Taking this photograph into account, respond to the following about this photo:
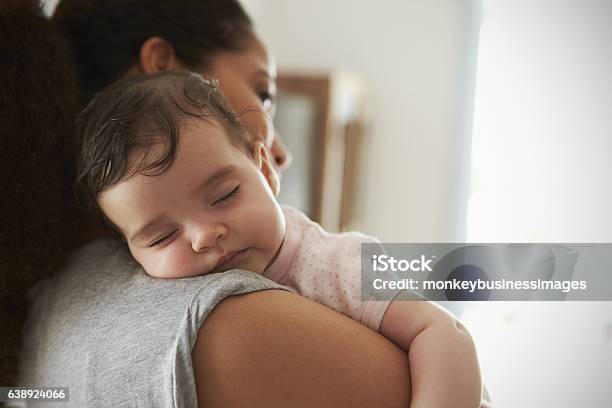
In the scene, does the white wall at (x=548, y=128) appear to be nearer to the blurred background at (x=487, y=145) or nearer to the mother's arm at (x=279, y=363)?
the blurred background at (x=487, y=145)

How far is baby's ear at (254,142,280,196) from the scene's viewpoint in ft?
2.58

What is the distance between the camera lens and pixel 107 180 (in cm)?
69

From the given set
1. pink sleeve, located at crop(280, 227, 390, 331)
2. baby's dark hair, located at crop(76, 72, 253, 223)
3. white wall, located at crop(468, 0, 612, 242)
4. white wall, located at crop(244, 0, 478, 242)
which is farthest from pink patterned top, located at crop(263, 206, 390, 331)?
white wall, located at crop(244, 0, 478, 242)

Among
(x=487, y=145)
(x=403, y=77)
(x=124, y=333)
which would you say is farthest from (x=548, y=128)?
(x=403, y=77)

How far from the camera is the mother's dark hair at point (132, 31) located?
3.12 ft

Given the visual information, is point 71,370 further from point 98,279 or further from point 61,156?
point 61,156

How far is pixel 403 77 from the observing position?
3148 mm

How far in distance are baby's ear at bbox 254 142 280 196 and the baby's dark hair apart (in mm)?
13

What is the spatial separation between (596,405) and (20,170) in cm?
75

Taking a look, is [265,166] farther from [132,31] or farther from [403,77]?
[403,77]

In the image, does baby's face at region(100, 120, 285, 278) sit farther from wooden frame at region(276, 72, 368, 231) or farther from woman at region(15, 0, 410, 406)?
wooden frame at region(276, 72, 368, 231)

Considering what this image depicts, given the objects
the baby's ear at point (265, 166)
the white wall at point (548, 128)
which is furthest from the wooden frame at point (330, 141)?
the baby's ear at point (265, 166)

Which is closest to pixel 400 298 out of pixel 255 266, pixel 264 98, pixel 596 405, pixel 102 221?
pixel 255 266

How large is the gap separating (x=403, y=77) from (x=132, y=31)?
7.70ft
